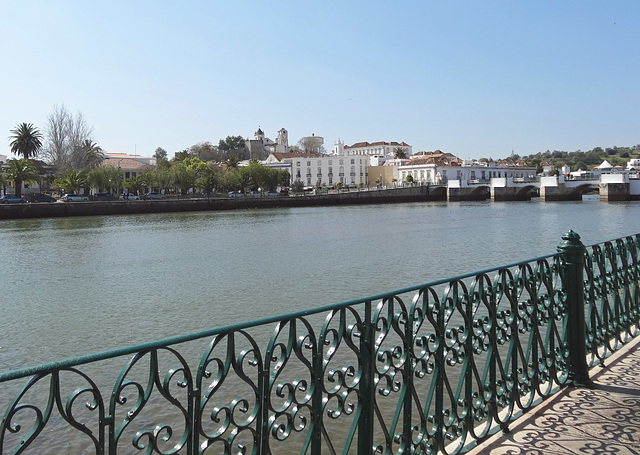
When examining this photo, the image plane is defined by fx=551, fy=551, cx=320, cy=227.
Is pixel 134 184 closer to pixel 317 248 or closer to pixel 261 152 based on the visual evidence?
pixel 317 248

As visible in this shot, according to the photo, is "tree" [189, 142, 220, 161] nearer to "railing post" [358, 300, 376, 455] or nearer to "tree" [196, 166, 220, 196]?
"tree" [196, 166, 220, 196]

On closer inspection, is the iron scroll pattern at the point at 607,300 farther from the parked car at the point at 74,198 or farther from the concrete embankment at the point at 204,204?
the parked car at the point at 74,198

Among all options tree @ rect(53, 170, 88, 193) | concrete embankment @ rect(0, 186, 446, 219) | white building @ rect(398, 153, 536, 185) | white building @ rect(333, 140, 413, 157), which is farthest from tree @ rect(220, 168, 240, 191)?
white building @ rect(333, 140, 413, 157)

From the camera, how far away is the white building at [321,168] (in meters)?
110

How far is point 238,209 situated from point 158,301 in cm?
5244

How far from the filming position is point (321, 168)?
111m

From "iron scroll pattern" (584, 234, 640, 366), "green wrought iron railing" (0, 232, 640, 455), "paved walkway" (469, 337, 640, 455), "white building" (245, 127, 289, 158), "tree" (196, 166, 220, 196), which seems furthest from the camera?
"white building" (245, 127, 289, 158)

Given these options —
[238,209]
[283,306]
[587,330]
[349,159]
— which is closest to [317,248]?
[283,306]

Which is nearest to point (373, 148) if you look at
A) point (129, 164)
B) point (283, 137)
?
point (283, 137)

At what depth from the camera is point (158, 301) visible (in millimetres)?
13711

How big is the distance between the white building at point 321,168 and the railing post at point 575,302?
105 meters

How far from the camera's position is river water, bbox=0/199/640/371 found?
1119cm

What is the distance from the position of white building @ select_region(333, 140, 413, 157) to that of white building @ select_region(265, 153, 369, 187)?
1053 inches

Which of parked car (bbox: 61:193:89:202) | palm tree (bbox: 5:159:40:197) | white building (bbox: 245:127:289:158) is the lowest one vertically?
parked car (bbox: 61:193:89:202)
